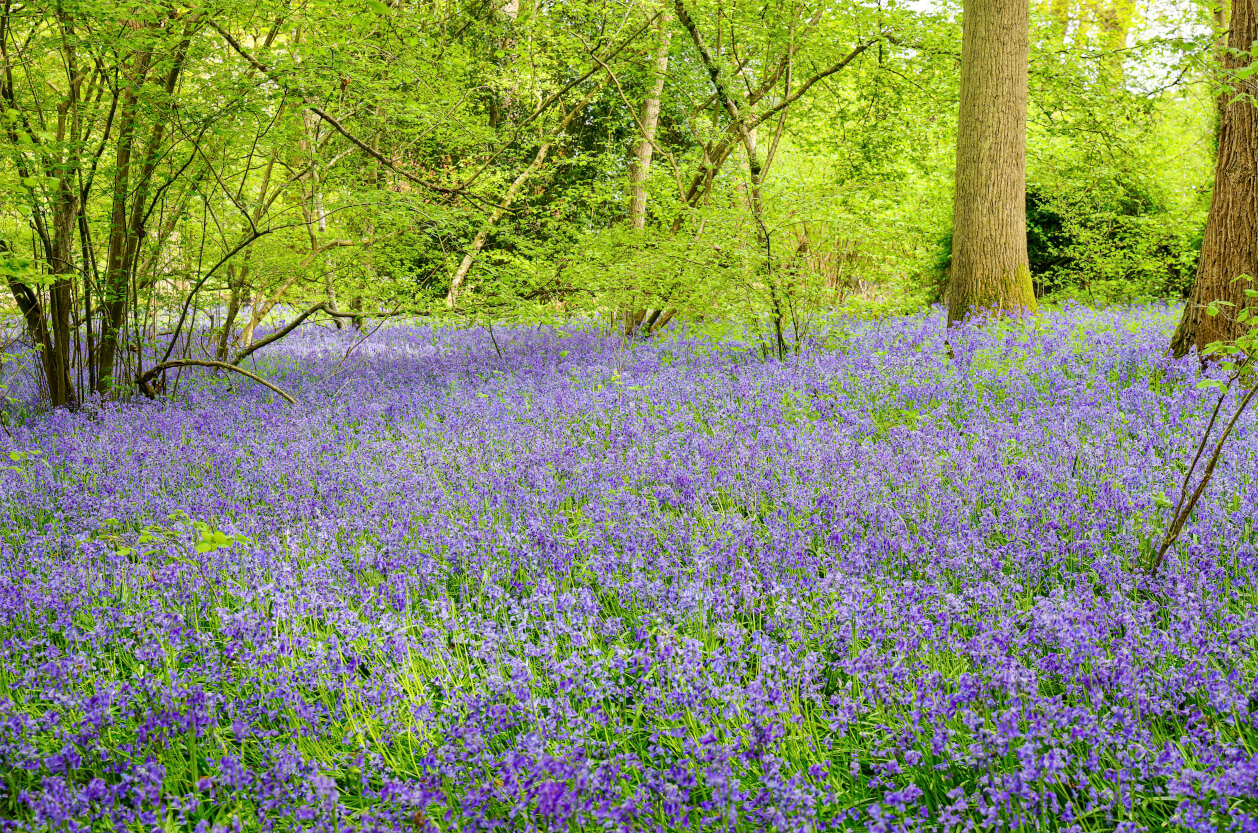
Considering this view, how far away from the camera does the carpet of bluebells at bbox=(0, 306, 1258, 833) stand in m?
1.79

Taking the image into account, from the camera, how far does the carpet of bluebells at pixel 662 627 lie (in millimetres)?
1795

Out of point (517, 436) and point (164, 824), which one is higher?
point (517, 436)

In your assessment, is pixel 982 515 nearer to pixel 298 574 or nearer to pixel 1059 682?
pixel 1059 682

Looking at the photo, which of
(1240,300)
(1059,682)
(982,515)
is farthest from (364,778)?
(1240,300)

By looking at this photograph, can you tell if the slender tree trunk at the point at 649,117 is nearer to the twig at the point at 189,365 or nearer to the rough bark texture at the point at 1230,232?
the twig at the point at 189,365

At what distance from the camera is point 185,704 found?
7.15ft

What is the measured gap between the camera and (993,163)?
325 inches

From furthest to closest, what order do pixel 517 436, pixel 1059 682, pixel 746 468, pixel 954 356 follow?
pixel 954 356
pixel 517 436
pixel 746 468
pixel 1059 682

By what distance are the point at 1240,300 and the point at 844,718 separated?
18.2ft

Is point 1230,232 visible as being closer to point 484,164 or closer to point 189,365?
point 484,164

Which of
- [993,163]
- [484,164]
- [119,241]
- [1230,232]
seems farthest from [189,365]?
[1230,232]

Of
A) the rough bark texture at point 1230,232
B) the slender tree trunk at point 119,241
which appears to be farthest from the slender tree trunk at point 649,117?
the rough bark texture at point 1230,232

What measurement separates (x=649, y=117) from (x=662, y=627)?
11.5 metres

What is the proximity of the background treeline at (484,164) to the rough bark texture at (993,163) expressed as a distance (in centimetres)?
129
